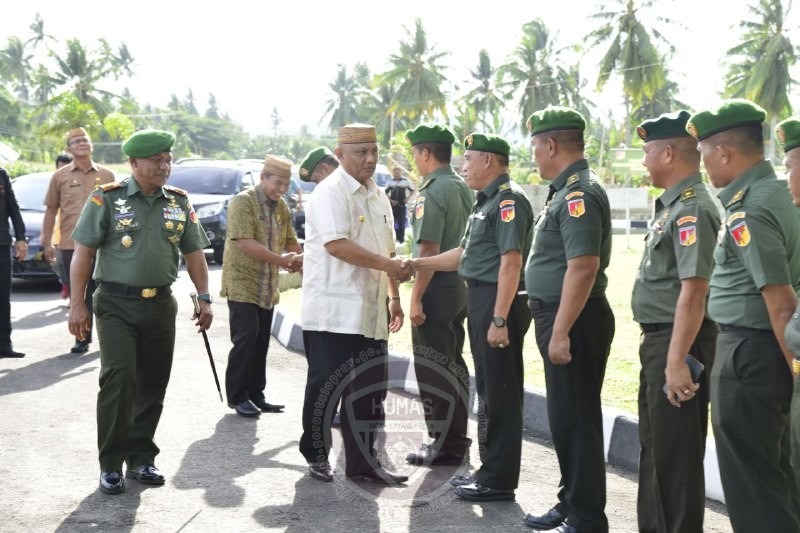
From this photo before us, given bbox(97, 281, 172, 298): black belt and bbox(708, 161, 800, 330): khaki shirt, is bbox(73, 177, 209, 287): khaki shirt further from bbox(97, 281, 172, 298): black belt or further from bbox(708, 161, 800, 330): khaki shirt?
bbox(708, 161, 800, 330): khaki shirt

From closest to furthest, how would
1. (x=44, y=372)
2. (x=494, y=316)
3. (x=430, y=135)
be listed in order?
1. (x=494, y=316)
2. (x=430, y=135)
3. (x=44, y=372)

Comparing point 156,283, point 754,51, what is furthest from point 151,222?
point 754,51

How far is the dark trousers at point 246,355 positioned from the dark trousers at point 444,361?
160 cm

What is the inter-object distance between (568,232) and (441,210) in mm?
1559

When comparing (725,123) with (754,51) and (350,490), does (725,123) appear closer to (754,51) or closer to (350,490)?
(350,490)

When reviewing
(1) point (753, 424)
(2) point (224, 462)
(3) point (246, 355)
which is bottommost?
(2) point (224, 462)

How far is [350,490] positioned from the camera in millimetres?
5410

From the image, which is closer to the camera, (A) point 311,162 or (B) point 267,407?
(B) point 267,407

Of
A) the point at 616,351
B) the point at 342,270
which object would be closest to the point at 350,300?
the point at 342,270

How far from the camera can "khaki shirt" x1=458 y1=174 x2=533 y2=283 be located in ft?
16.7

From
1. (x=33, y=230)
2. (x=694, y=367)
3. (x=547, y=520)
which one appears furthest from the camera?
(x=33, y=230)

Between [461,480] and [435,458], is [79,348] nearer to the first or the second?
[435,458]

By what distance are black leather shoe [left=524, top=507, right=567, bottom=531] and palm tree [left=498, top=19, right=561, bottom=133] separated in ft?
260

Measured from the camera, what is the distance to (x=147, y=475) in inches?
212
